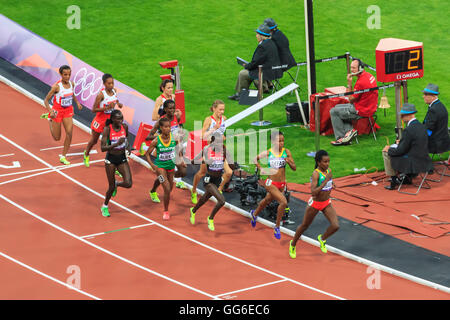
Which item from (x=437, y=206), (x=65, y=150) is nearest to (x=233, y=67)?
(x=65, y=150)

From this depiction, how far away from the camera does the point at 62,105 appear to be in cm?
1789

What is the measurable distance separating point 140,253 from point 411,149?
19.2 ft

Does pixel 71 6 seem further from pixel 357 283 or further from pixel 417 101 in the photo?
pixel 357 283

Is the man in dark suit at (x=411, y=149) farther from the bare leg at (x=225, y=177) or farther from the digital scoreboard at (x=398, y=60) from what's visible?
the bare leg at (x=225, y=177)

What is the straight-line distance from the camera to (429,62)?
24.8 metres

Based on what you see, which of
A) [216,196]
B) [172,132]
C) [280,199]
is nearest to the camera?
[280,199]

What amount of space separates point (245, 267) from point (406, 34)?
1428 cm

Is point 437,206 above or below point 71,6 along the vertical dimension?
below

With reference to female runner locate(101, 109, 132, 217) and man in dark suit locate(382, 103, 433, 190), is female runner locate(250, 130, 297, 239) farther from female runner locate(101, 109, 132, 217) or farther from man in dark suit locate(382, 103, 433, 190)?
man in dark suit locate(382, 103, 433, 190)

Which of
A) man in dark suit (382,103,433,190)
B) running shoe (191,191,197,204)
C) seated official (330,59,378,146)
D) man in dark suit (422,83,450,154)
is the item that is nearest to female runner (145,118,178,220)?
running shoe (191,191,197,204)

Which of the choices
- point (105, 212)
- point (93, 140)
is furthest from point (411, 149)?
point (93, 140)

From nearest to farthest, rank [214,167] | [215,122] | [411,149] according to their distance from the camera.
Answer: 1. [214,167]
2. [215,122]
3. [411,149]

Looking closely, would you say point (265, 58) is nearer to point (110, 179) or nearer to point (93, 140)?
point (93, 140)

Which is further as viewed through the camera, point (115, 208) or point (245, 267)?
point (115, 208)
